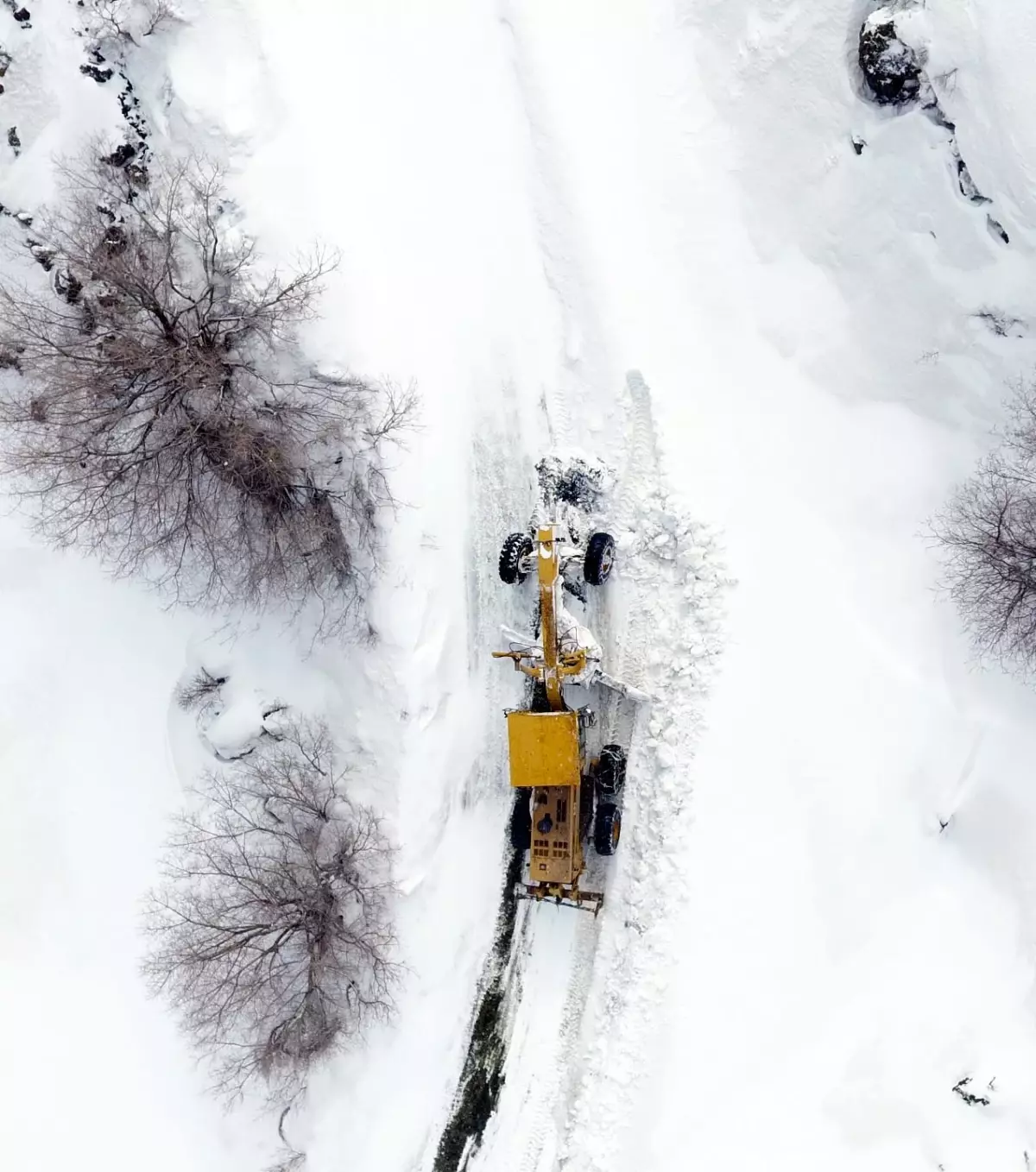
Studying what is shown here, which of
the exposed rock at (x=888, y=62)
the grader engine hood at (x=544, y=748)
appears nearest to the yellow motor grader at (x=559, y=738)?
the grader engine hood at (x=544, y=748)

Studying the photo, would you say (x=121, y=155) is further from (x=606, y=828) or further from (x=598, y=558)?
(x=606, y=828)

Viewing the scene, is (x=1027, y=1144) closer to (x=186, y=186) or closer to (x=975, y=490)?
(x=975, y=490)

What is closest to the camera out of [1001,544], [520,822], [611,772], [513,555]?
[1001,544]

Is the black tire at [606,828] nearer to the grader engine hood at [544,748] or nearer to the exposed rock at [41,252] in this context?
the grader engine hood at [544,748]

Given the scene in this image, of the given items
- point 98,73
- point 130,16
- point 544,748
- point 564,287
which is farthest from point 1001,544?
point 98,73

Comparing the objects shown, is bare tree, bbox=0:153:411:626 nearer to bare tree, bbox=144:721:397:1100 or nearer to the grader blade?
bare tree, bbox=144:721:397:1100
